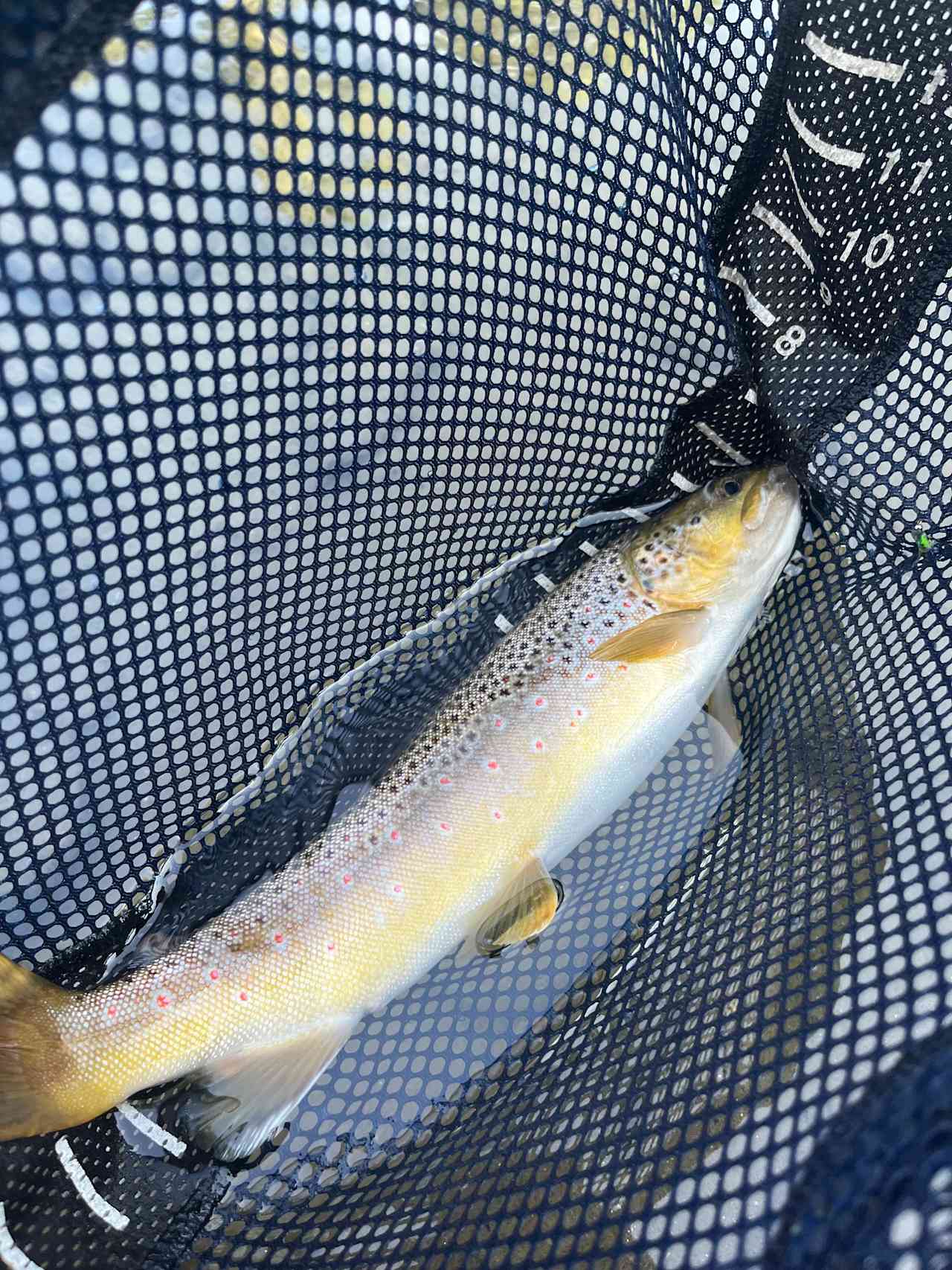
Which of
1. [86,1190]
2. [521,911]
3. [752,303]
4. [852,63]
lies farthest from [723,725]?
[86,1190]

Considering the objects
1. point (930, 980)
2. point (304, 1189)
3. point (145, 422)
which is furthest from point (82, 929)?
point (930, 980)

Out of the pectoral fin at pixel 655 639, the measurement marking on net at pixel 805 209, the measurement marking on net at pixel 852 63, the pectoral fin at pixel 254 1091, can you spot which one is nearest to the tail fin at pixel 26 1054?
the pectoral fin at pixel 254 1091

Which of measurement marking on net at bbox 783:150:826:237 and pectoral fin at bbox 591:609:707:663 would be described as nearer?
measurement marking on net at bbox 783:150:826:237

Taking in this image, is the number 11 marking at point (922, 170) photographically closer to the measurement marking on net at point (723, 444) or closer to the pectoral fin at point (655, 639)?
the measurement marking on net at point (723, 444)

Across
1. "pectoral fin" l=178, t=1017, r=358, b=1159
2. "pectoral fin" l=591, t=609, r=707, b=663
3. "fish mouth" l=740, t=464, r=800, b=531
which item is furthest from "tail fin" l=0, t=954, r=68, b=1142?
"fish mouth" l=740, t=464, r=800, b=531

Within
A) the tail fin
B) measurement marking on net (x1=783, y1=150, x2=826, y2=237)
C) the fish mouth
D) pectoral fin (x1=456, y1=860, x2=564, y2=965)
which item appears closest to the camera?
the tail fin

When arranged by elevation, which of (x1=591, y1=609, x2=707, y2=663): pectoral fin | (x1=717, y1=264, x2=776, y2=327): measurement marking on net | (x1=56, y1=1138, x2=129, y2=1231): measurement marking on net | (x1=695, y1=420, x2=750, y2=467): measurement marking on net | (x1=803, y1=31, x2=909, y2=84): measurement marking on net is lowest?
(x1=56, y1=1138, x2=129, y2=1231): measurement marking on net

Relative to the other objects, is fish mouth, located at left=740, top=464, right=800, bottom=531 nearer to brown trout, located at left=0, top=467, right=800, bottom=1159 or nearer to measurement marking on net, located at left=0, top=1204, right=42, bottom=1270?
brown trout, located at left=0, top=467, right=800, bottom=1159

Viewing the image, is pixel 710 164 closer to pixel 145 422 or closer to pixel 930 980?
pixel 145 422
